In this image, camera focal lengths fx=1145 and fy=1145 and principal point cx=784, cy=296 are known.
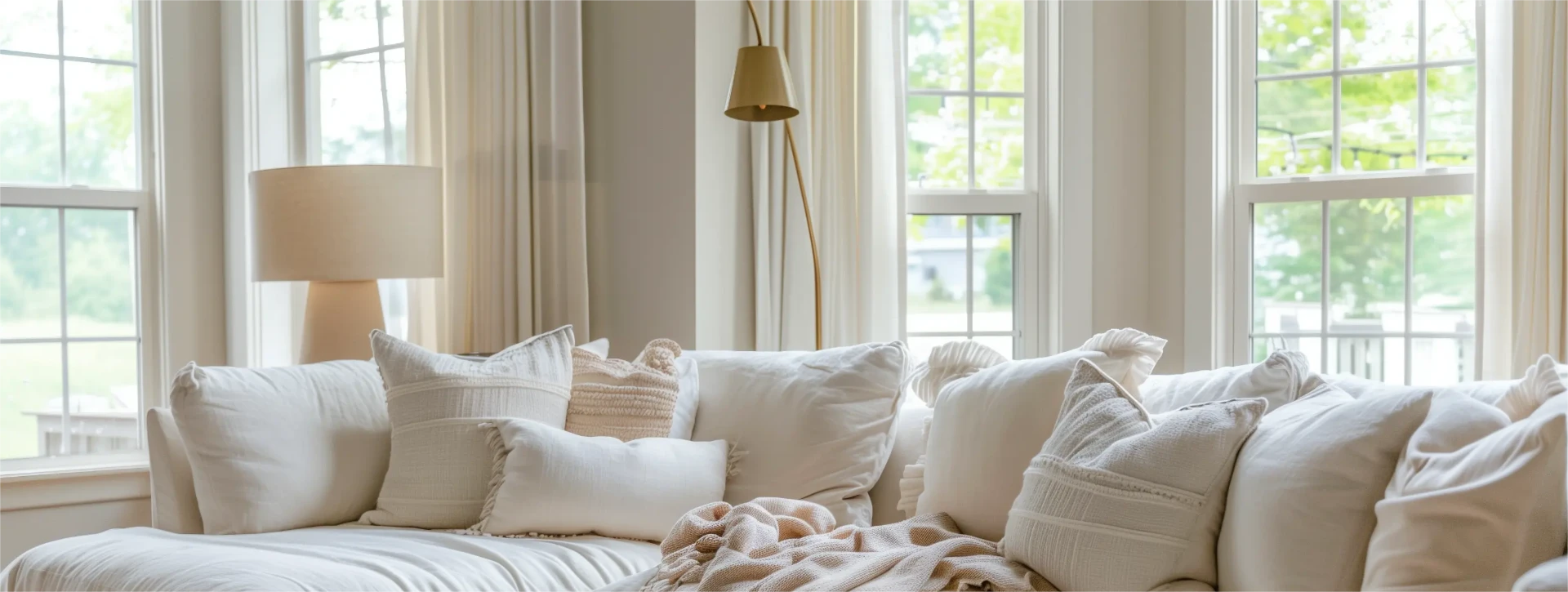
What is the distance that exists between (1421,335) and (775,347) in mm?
1858

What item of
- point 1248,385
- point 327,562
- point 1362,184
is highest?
point 1362,184

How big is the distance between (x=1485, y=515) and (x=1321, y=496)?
23cm

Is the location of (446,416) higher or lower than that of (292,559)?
higher

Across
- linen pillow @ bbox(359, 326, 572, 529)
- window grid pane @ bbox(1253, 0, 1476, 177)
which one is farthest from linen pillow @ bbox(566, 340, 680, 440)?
window grid pane @ bbox(1253, 0, 1476, 177)

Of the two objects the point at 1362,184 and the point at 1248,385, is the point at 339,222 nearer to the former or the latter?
the point at 1248,385

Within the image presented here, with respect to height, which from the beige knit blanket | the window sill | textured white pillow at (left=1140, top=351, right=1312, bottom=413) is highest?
textured white pillow at (left=1140, top=351, right=1312, bottom=413)

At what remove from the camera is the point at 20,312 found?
3.83 m

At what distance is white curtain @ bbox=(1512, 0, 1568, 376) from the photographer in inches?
111

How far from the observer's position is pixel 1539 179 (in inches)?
112

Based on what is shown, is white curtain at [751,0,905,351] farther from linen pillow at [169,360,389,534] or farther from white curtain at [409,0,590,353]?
linen pillow at [169,360,389,534]

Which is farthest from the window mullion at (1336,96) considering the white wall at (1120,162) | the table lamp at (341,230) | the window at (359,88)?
the window at (359,88)

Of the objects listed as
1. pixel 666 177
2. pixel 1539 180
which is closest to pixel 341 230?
pixel 666 177

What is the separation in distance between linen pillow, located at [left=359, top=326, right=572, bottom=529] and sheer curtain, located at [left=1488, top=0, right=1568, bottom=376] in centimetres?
241

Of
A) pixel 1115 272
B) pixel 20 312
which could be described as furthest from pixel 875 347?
pixel 20 312
